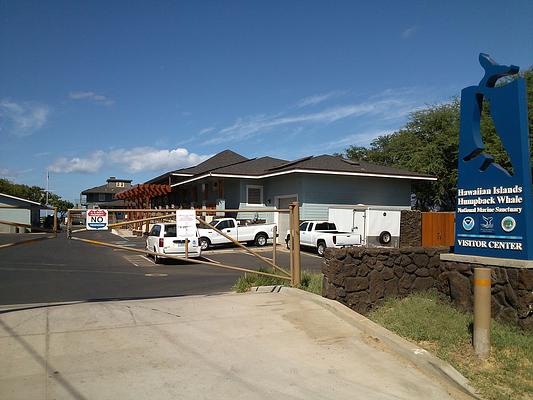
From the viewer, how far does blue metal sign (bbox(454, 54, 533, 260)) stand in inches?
291

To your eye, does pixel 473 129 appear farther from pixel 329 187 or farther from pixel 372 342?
pixel 329 187

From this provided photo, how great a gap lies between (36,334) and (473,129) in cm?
780

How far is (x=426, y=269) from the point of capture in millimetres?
8961

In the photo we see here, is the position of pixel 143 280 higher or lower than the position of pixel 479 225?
lower

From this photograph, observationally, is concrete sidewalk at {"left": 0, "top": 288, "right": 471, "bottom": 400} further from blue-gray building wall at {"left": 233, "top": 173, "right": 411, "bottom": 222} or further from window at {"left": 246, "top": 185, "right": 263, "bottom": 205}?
window at {"left": 246, "top": 185, "right": 263, "bottom": 205}

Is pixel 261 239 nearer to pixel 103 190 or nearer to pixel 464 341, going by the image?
pixel 464 341

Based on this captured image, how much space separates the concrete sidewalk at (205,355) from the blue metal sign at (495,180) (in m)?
2.62

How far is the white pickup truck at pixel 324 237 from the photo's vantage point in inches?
899

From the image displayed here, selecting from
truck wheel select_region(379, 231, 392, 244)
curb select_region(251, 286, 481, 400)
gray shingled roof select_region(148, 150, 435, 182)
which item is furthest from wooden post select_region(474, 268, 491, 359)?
gray shingled roof select_region(148, 150, 435, 182)

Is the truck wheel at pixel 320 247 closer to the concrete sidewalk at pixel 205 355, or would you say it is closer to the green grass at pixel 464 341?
the green grass at pixel 464 341

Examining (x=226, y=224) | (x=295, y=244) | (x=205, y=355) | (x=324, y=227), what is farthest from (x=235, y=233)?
(x=205, y=355)

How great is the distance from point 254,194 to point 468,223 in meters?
23.2

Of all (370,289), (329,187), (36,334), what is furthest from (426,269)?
(329,187)

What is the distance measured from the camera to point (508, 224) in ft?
24.9
